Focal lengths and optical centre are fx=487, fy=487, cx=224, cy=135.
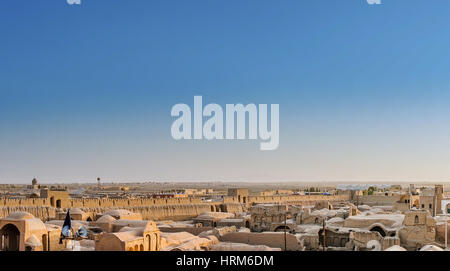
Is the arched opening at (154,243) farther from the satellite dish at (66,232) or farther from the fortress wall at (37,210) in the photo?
the fortress wall at (37,210)

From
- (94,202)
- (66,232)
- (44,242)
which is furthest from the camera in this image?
(94,202)

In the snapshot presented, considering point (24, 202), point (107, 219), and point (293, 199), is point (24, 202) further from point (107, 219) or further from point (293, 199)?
point (293, 199)

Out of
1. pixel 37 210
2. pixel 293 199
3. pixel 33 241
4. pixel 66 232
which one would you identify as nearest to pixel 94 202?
pixel 37 210

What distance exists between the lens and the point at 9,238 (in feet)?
71.4

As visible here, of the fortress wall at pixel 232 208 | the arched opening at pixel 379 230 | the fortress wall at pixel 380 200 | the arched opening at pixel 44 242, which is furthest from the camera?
the fortress wall at pixel 380 200

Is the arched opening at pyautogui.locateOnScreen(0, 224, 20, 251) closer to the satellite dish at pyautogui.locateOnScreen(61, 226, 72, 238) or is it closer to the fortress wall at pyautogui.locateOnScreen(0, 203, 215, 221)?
the satellite dish at pyautogui.locateOnScreen(61, 226, 72, 238)

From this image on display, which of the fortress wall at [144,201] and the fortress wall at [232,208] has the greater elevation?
the fortress wall at [144,201]

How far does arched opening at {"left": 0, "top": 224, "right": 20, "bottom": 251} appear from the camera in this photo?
2128 centimetres

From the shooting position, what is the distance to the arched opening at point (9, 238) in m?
21.3

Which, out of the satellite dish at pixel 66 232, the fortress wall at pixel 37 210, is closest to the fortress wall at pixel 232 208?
the fortress wall at pixel 37 210

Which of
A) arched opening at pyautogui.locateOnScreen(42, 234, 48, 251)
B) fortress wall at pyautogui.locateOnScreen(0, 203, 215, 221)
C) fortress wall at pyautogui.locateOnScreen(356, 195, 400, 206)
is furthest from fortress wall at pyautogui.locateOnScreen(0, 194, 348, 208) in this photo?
arched opening at pyautogui.locateOnScreen(42, 234, 48, 251)
